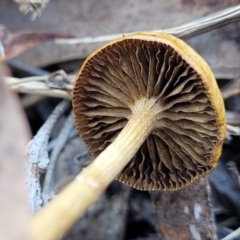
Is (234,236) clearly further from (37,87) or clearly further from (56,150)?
(37,87)

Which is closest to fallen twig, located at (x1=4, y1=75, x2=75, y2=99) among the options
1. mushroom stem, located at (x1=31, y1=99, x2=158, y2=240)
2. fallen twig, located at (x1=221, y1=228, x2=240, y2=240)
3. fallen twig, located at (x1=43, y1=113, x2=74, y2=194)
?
fallen twig, located at (x1=43, y1=113, x2=74, y2=194)

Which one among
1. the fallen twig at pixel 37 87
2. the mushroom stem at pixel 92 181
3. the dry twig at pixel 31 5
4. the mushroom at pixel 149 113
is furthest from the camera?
the fallen twig at pixel 37 87

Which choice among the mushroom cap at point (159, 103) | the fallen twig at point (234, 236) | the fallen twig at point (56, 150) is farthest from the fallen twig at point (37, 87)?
the fallen twig at point (234, 236)

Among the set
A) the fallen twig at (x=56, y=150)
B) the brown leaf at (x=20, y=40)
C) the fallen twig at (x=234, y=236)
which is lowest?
the fallen twig at (x=234, y=236)

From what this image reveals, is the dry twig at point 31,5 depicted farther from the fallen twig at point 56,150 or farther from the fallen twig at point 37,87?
the fallen twig at point 56,150

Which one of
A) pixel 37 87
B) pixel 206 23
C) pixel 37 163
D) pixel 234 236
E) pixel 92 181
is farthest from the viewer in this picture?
pixel 37 87

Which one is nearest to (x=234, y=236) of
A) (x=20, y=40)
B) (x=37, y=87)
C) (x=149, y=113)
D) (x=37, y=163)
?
(x=149, y=113)

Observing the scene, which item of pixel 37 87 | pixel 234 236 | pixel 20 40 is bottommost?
pixel 234 236

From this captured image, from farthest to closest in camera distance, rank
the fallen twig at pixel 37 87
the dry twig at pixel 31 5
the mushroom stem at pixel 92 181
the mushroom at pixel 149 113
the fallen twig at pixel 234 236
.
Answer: the fallen twig at pixel 37 87 < the dry twig at pixel 31 5 < the fallen twig at pixel 234 236 < the mushroom at pixel 149 113 < the mushroom stem at pixel 92 181
